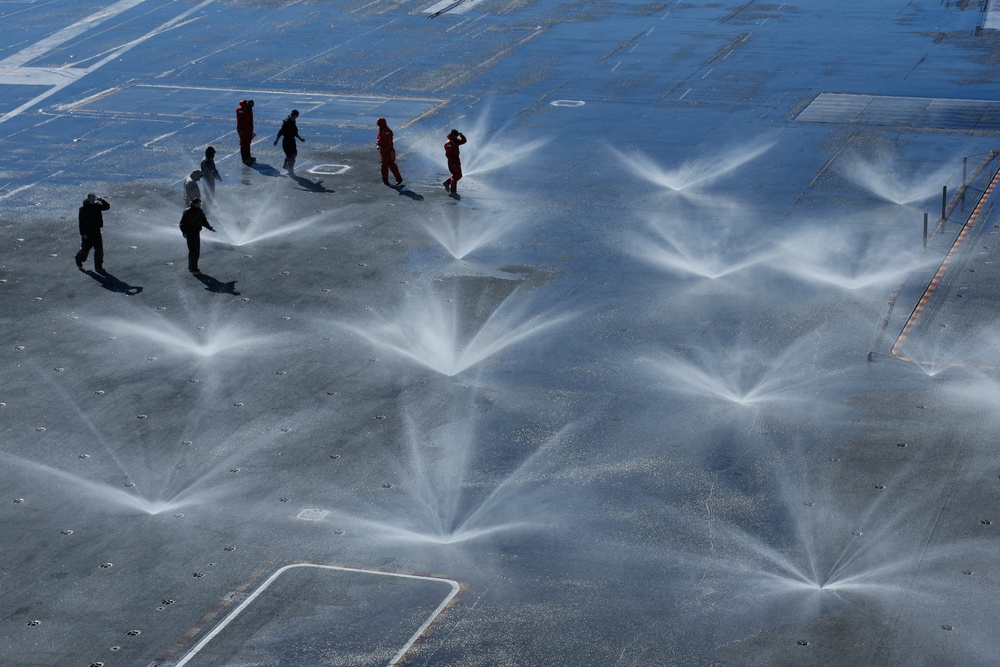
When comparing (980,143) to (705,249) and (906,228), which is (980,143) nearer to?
(906,228)

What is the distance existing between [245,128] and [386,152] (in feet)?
16.3

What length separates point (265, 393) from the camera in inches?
842

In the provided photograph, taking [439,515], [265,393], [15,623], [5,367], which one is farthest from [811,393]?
[5,367]

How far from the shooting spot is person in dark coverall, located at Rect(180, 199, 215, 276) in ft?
87.5

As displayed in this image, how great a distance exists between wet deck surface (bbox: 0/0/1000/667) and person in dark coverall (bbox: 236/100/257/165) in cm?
50

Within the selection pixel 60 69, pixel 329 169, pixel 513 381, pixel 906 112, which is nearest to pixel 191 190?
pixel 329 169

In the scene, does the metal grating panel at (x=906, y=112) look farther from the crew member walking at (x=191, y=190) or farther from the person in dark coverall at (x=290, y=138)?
the crew member walking at (x=191, y=190)

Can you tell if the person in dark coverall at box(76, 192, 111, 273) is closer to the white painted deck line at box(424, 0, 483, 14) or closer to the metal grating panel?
the metal grating panel

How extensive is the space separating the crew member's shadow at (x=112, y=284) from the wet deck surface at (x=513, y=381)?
119mm

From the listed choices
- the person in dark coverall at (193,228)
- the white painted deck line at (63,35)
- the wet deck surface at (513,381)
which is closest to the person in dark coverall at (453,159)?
the wet deck surface at (513,381)

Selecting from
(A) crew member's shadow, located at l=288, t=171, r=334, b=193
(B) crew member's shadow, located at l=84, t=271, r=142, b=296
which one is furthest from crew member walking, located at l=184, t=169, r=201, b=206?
(A) crew member's shadow, located at l=288, t=171, r=334, b=193

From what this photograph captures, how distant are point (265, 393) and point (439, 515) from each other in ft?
16.8

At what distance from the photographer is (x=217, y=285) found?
86.9 ft

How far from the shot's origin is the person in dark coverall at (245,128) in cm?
3475
